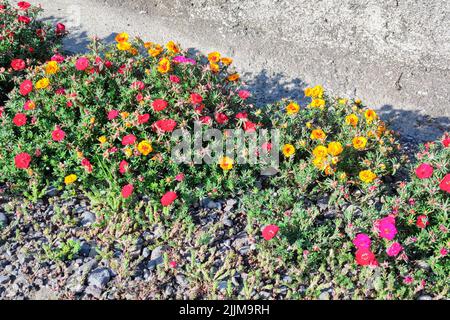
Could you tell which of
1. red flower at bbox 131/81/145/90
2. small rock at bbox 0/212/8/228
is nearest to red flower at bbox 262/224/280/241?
red flower at bbox 131/81/145/90

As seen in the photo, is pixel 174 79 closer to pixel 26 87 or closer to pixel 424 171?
pixel 26 87

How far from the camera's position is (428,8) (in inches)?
274

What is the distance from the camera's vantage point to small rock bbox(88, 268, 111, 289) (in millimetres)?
3936

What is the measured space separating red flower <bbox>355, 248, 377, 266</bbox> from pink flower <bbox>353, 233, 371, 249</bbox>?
1.6 inches

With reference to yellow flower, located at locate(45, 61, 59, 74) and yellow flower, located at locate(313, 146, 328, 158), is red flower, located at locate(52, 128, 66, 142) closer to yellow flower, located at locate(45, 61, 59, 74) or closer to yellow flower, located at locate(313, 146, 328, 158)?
yellow flower, located at locate(45, 61, 59, 74)

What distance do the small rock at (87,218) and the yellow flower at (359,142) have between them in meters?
2.43

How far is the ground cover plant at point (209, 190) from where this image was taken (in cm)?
399

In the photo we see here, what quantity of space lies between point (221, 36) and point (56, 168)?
3335 mm

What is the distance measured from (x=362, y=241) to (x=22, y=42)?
4502mm

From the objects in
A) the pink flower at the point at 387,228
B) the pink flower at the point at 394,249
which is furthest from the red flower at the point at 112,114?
the pink flower at the point at 394,249

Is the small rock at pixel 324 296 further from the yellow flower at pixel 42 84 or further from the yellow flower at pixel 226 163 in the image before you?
the yellow flower at pixel 42 84

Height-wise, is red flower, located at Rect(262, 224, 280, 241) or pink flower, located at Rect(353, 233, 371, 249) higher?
red flower, located at Rect(262, 224, 280, 241)
